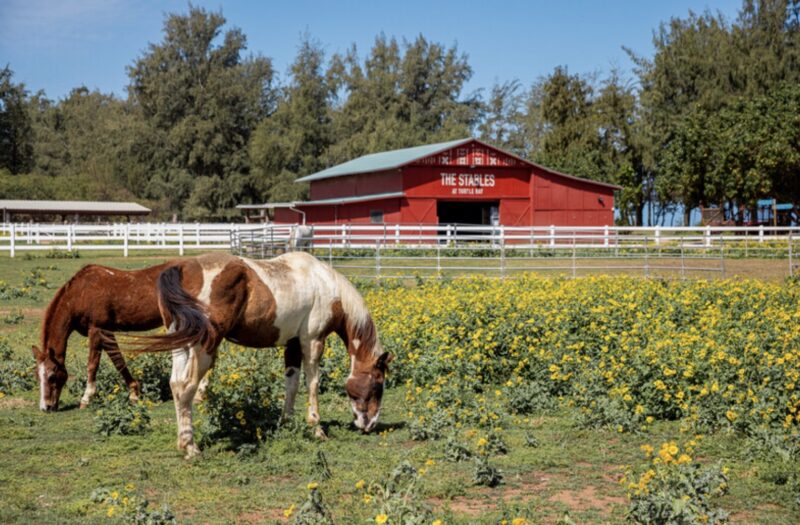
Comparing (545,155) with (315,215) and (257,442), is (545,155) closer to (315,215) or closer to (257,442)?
(315,215)

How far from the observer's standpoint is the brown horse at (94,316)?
32.2ft

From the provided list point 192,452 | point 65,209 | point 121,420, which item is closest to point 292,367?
point 192,452

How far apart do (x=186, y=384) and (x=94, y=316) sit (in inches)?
108

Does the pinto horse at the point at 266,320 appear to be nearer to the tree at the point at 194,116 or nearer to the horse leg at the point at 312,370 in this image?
the horse leg at the point at 312,370

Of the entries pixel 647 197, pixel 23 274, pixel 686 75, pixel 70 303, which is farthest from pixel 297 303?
pixel 647 197

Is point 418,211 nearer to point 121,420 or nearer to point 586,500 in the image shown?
point 121,420

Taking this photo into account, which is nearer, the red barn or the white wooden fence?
the white wooden fence

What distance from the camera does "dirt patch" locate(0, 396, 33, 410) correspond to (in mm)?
10137

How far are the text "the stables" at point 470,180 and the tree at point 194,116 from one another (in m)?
34.7

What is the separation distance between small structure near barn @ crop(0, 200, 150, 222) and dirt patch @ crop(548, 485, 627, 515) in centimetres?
5922

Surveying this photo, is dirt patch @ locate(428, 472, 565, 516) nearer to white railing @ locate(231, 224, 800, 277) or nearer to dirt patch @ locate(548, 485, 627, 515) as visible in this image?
dirt patch @ locate(548, 485, 627, 515)

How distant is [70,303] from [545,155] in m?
56.7

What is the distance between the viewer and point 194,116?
238 ft

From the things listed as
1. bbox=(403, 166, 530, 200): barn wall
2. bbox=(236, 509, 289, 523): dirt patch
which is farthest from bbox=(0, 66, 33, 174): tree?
bbox=(236, 509, 289, 523): dirt patch
